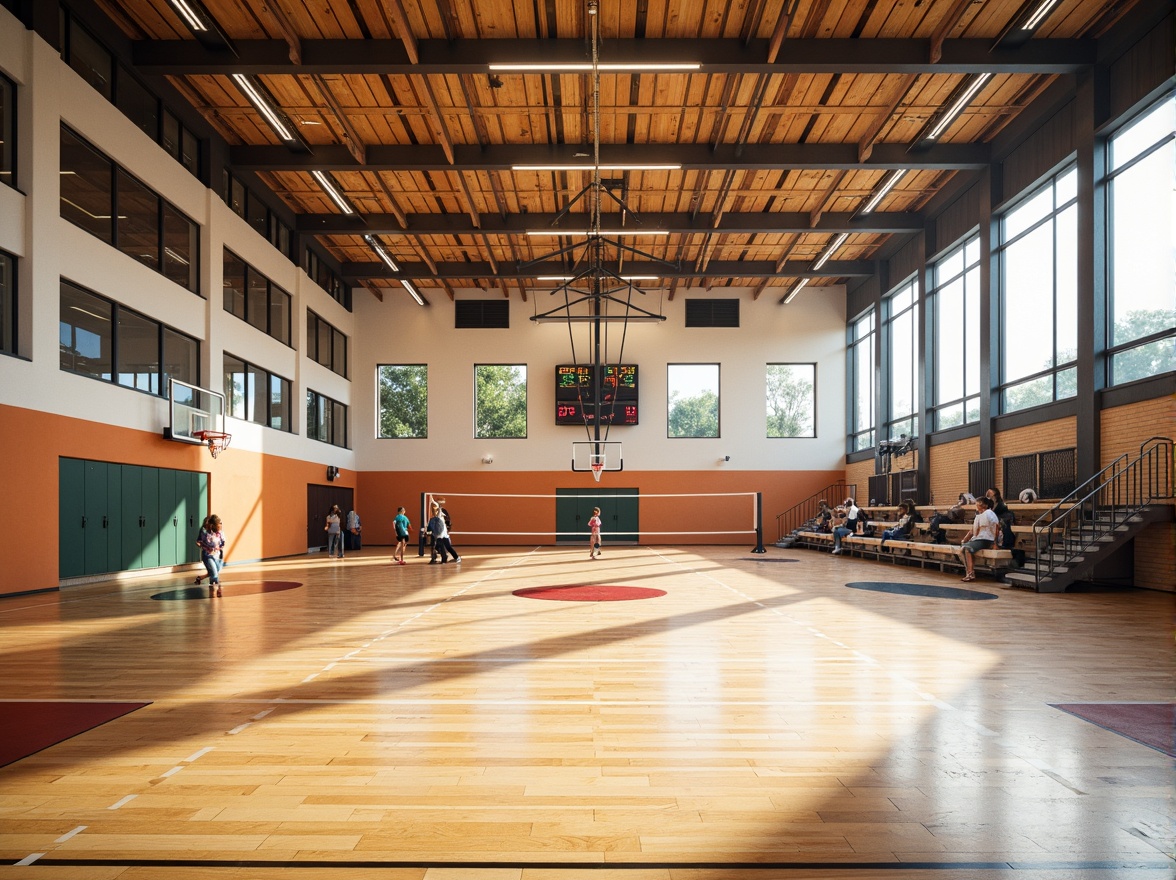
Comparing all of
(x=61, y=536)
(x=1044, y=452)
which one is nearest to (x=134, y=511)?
(x=61, y=536)

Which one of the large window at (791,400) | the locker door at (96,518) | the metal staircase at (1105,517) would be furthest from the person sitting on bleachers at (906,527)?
the locker door at (96,518)

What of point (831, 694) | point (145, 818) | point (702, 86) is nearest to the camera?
point (145, 818)

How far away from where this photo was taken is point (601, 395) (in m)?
25.4

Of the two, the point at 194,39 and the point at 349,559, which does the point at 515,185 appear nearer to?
the point at 194,39

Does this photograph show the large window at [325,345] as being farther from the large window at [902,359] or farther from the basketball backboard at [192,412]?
the large window at [902,359]

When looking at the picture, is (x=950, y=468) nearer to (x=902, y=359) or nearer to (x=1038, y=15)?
(x=902, y=359)

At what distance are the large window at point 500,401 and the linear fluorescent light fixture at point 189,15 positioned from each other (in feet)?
49.6

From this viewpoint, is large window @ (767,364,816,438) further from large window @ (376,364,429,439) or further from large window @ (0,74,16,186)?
large window @ (0,74,16,186)

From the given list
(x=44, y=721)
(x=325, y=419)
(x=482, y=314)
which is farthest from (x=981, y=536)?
(x=325, y=419)

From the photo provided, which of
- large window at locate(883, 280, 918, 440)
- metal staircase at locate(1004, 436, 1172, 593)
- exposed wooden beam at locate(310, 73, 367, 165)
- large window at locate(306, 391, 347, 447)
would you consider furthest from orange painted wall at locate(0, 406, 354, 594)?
large window at locate(883, 280, 918, 440)

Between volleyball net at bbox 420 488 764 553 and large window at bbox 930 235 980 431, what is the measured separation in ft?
26.4

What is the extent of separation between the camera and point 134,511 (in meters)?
13.7

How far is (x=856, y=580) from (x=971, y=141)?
9.56 m

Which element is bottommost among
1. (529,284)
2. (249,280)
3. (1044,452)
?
(1044,452)
